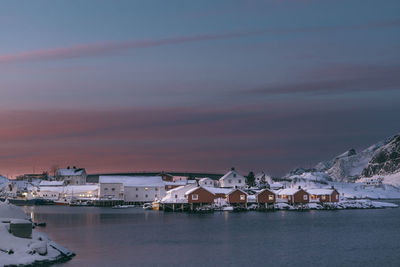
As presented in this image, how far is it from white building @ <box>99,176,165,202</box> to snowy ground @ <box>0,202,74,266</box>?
4347 inches

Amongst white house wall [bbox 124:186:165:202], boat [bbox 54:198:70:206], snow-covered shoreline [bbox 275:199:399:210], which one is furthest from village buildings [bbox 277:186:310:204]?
boat [bbox 54:198:70:206]

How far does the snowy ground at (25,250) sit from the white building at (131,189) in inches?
4347

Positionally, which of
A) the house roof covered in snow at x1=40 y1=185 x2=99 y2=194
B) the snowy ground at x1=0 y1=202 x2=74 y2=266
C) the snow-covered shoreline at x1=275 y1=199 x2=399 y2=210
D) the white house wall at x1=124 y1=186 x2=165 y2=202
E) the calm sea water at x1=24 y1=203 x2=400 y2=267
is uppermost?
the house roof covered in snow at x1=40 y1=185 x2=99 y2=194

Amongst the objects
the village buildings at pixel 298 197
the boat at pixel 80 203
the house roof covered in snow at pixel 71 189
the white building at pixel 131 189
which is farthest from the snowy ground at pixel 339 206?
the house roof covered in snow at pixel 71 189

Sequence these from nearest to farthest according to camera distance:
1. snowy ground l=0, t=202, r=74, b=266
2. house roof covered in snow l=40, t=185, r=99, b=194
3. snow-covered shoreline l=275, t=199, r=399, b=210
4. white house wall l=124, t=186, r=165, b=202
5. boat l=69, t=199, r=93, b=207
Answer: snowy ground l=0, t=202, r=74, b=266
snow-covered shoreline l=275, t=199, r=399, b=210
white house wall l=124, t=186, r=165, b=202
boat l=69, t=199, r=93, b=207
house roof covered in snow l=40, t=185, r=99, b=194

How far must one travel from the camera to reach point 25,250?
115 feet

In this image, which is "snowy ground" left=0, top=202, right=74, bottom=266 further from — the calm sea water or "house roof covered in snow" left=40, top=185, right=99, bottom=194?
"house roof covered in snow" left=40, top=185, right=99, bottom=194

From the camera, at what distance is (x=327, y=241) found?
188 ft

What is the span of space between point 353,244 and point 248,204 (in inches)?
2855

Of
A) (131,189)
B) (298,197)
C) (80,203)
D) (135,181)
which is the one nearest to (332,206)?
(298,197)

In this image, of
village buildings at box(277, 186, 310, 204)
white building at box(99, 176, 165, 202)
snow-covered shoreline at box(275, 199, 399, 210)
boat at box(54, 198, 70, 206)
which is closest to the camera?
snow-covered shoreline at box(275, 199, 399, 210)

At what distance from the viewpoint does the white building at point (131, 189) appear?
494ft

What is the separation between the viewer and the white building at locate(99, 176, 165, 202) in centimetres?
15050

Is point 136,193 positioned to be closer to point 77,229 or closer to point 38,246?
point 77,229
